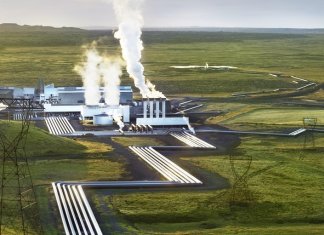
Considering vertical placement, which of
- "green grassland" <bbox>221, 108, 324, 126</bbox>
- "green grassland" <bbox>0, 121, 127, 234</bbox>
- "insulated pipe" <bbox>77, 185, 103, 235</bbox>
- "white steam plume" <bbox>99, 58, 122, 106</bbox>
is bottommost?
"insulated pipe" <bbox>77, 185, 103, 235</bbox>

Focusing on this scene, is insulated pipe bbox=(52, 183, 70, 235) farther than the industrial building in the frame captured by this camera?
No

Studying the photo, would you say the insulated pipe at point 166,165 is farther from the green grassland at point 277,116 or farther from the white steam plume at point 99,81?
the white steam plume at point 99,81

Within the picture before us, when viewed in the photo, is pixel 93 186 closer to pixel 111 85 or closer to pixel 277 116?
pixel 277 116

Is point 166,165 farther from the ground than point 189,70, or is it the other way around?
point 189,70

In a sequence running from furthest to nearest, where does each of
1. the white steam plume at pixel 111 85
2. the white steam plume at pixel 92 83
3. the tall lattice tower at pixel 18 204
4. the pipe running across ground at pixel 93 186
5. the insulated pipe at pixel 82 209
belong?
1. the white steam plume at pixel 92 83
2. the white steam plume at pixel 111 85
3. the pipe running across ground at pixel 93 186
4. the insulated pipe at pixel 82 209
5. the tall lattice tower at pixel 18 204

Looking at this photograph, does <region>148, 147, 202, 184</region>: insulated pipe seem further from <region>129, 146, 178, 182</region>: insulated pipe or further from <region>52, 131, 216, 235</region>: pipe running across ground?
<region>129, 146, 178, 182</region>: insulated pipe

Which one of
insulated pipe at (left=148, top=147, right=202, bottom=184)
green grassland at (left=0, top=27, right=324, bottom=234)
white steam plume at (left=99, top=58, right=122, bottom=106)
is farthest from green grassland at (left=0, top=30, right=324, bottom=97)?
insulated pipe at (left=148, top=147, right=202, bottom=184)

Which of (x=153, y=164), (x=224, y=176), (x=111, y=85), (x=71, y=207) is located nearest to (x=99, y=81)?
(x=111, y=85)

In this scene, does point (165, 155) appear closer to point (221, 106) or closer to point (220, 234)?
point (220, 234)

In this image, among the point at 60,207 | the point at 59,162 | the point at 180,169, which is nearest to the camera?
the point at 60,207

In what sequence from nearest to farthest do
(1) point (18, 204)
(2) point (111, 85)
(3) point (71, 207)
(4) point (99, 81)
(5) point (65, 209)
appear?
(5) point (65, 209)
(3) point (71, 207)
(1) point (18, 204)
(2) point (111, 85)
(4) point (99, 81)

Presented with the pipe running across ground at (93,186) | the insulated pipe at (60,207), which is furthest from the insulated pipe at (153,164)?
the insulated pipe at (60,207)
